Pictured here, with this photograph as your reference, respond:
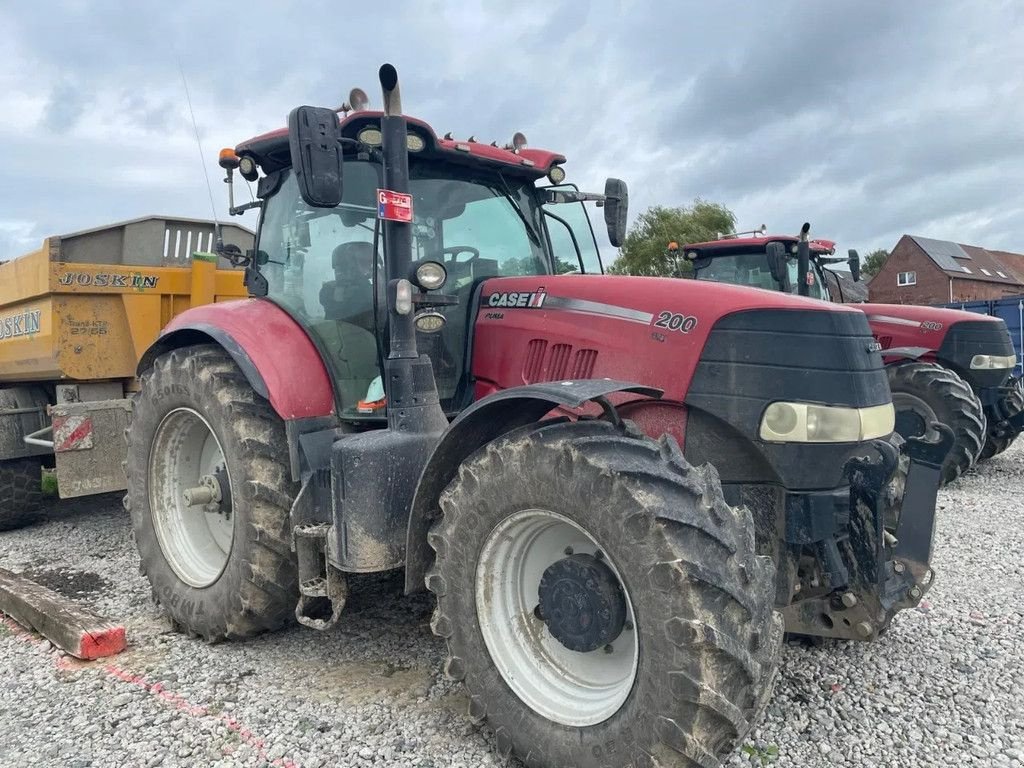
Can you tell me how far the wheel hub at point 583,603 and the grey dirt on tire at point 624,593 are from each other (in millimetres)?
12

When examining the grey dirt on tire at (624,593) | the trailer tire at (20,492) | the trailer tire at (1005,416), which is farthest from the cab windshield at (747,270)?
the trailer tire at (20,492)

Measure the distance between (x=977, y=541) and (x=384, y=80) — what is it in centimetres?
502

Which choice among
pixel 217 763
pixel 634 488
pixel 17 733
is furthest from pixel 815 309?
pixel 17 733

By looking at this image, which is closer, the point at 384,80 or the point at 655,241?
the point at 384,80

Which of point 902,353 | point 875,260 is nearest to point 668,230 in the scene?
point 902,353

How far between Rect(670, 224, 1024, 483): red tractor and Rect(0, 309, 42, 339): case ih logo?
17.9 ft

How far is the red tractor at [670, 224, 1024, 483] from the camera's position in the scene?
689 centimetres

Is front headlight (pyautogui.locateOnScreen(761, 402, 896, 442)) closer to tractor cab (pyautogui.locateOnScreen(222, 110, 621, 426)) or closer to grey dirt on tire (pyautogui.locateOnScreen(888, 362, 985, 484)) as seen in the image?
tractor cab (pyautogui.locateOnScreen(222, 110, 621, 426))

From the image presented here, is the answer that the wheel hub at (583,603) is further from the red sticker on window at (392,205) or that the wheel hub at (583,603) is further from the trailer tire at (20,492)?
the trailer tire at (20,492)

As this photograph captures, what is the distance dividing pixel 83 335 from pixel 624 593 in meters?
4.46

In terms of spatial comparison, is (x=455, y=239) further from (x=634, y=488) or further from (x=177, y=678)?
(x=177, y=678)

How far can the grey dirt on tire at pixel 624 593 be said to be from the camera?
2.11 metres

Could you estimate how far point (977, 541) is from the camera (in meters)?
5.43

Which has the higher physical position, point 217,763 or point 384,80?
point 384,80
